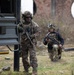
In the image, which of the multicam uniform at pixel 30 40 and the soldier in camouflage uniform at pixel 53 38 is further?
the soldier in camouflage uniform at pixel 53 38

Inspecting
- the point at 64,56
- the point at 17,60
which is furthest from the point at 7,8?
the point at 64,56

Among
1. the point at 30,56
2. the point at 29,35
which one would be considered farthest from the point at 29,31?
the point at 30,56

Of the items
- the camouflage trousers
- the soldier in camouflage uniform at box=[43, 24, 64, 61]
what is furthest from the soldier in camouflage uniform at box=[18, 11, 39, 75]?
the soldier in camouflage uniform at box=[43, 24, 64, 61]

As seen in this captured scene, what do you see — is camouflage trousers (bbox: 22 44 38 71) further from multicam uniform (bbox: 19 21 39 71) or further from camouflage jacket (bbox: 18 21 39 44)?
camouflage jacket (bbox: 18 21 39 44)

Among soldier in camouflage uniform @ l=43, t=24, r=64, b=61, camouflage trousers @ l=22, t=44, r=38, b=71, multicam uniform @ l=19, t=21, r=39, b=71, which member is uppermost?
multicam uniform @ l=19, t=21, r=39, b=71

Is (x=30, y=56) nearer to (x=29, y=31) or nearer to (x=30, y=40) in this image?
(x=30, y=40)

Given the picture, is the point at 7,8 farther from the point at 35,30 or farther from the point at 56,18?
the point at 56,18

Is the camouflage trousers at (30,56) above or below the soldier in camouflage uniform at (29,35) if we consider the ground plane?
below

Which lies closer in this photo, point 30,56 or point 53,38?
point 30,56

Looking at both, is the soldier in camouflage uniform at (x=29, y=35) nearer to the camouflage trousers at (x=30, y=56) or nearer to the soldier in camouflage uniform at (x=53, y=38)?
the camouflage trousers at (x=30, y=56)

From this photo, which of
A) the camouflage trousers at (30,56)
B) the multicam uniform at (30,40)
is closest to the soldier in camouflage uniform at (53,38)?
the camouflage trousers at (30,56)

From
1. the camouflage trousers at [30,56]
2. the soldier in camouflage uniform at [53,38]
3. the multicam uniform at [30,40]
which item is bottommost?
the soldier in camouflage uniform at [53,38]

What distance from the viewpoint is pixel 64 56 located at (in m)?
15.2

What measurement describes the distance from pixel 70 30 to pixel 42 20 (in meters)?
1.67
